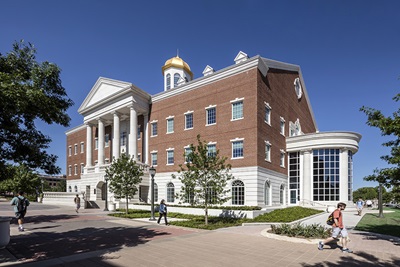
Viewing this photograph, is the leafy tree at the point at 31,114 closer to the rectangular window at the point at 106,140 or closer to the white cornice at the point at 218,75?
the white cornice at the point at 218,75

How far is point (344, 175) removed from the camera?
1188 inches

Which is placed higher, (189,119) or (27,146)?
(189,119)

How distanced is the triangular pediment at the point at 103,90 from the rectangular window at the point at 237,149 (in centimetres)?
1559

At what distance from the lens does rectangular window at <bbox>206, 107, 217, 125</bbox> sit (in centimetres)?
2901

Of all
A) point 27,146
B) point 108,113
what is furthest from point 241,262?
point 108,113

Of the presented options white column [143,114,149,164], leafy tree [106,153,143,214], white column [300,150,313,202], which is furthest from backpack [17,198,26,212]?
white column [300,150,313,202]

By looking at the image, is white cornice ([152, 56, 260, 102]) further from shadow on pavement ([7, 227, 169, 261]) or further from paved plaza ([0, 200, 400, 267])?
shadow on pavement ([7, 227, 169, 261])

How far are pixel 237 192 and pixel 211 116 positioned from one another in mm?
8086

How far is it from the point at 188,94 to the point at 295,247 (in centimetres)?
2317

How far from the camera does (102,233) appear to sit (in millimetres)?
14031

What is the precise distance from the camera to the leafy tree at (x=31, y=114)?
7962 millimetres

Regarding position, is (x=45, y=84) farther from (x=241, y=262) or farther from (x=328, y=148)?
(x=328, y=148)

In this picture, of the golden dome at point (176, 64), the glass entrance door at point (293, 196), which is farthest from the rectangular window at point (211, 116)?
the golden dome at point (176, 64)

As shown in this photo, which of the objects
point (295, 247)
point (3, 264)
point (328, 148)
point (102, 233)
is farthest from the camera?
point (328, 148)
